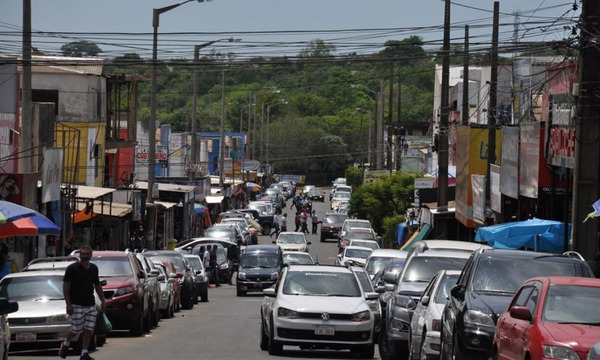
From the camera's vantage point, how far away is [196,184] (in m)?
70.9

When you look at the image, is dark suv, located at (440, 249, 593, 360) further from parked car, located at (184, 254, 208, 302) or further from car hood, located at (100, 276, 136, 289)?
parked car, located at (184, 254, 208, 302)

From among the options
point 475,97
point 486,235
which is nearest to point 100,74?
point 475,97

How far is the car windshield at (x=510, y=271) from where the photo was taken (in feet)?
53.4

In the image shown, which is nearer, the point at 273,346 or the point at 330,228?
the point at 273,346

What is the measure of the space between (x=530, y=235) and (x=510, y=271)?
12.0m

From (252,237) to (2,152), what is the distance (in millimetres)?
32708

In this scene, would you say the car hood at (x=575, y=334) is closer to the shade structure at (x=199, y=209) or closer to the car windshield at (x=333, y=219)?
the shade structure at (x=199, y=209)

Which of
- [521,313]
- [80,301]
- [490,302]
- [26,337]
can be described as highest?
[521,313]

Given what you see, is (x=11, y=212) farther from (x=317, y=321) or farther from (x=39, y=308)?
(x=317, y=321)

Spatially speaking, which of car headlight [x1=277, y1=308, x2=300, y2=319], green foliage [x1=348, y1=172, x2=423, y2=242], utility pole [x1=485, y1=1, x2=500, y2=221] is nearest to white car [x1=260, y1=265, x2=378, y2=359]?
car headlight [x1=277, y1=308, x2=300, y2=319]

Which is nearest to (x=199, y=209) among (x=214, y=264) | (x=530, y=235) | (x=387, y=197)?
(x=387, y=197)

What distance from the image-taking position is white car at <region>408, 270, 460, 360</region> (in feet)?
56.5

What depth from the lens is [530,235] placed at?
28.2 m

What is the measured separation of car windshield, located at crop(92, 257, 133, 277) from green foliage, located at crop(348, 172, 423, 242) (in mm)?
41810
